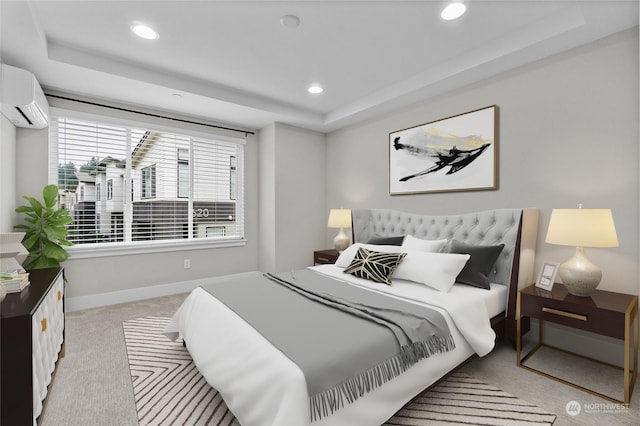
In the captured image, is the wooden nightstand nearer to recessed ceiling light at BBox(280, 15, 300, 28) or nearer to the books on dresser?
recessed ceiling light at BBox(280, 15, 300, 28)

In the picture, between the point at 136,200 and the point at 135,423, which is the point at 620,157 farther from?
the point at 136,200

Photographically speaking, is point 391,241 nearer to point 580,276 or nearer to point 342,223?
point 342,223

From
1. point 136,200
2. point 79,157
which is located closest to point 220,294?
point 136,200

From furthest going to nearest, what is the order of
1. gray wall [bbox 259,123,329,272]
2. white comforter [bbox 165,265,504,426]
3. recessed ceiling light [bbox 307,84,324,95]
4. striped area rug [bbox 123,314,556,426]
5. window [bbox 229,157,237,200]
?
window [bbox 229,157,237,200], gray wall [bbox 259,123,329,272], recessed ceiling light [bbox 307,84,324,95], striped area rug [bbox 123,314,556,426], white comforter [bbox 165,265,504,426]

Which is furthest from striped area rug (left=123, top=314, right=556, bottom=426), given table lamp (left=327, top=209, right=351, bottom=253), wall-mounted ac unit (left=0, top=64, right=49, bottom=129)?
wall-mounted ac unit (left=0, top=64, right=49, bottom=129)

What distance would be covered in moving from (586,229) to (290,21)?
2.60 meters

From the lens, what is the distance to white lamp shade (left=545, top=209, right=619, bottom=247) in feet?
6.64

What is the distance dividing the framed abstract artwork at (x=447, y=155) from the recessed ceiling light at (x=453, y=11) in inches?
41.7

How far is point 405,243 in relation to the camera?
3244 millimetres

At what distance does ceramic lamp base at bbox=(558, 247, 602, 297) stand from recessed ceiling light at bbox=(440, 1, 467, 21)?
199cm

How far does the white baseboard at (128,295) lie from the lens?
11.3ft

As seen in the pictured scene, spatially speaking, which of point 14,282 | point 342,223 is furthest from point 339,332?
point 342,223

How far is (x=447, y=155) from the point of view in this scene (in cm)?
332

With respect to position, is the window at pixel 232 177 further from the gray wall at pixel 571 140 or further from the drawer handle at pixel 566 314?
the drawer handle at pixel 566 314
